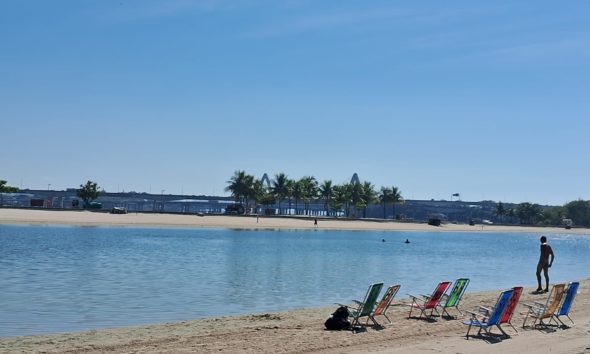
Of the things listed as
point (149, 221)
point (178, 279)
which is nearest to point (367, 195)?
point (149, 221)

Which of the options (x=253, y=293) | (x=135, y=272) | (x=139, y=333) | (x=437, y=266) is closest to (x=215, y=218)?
(x=437, y=266)

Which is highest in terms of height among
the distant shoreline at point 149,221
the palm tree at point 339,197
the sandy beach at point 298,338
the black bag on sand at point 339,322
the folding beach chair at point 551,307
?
the palm tree at point 339,197

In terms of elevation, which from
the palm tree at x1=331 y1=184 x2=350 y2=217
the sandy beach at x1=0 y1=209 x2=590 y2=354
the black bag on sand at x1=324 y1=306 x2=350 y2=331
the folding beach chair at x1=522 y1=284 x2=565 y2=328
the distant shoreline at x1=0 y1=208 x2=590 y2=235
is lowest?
the sandy beach at x1=0 y1=209 x2=590 y2=354

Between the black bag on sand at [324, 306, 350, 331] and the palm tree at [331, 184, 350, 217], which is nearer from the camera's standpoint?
the black bag on sand at [324, 306, 350, 331]

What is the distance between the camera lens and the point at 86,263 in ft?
107

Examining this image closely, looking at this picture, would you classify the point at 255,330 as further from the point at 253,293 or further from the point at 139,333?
the point at 253,293

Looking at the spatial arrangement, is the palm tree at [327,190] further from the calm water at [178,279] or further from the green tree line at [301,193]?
the calm water at [178,279]

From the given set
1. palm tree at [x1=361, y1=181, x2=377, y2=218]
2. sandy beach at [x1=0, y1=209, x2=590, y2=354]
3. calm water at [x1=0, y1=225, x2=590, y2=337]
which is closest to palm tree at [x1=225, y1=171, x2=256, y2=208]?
palm tree at [x1=361, y1=181, x2=377, y2=218]

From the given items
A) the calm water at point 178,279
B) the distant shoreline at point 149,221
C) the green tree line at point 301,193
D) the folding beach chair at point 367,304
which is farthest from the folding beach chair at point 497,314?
the green tree line at point 301,193

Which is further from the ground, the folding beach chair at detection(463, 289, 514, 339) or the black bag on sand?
the folding beach chair at detection(463, 289, 514, 339)

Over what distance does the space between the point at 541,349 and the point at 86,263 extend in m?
24.4

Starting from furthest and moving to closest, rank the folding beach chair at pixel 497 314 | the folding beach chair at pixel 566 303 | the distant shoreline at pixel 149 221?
1. the distant shoreline at pixel 149 221
2. the folding beach chair at pixel 566 303
3. the folding beach chair at pixel 497 314

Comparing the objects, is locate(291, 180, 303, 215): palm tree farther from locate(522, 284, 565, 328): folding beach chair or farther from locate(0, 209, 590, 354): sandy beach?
locate(522, 284, 565, 328): folding beach chair

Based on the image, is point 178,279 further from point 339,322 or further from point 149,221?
point 149,221
